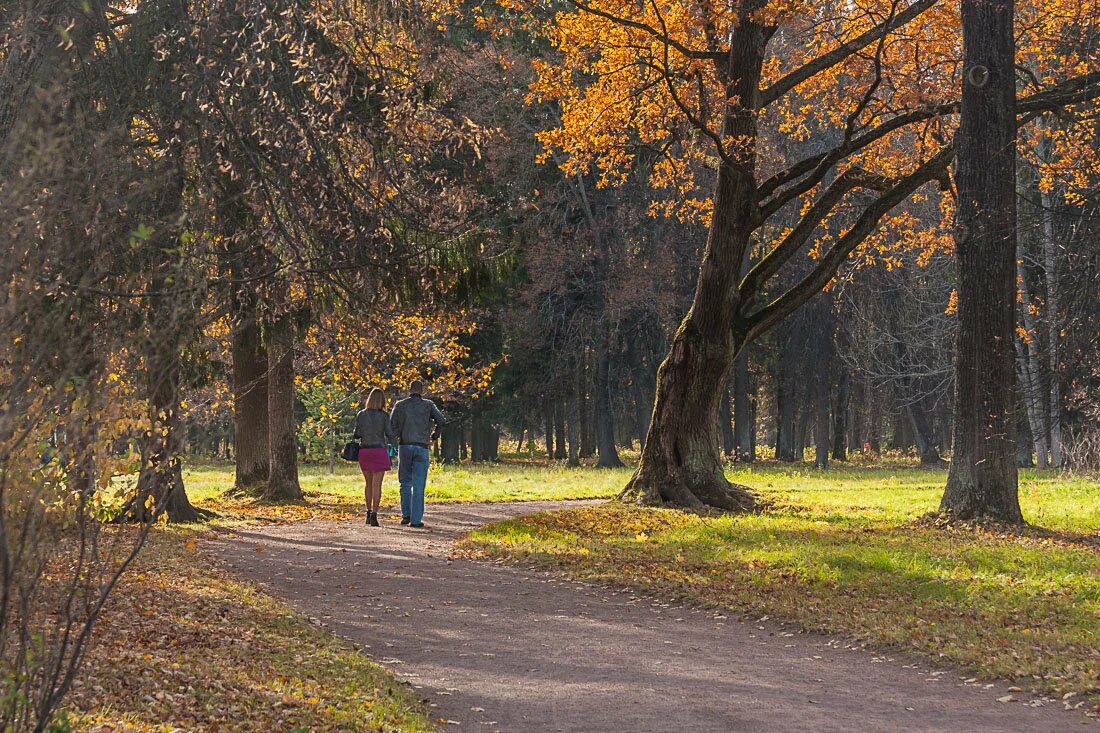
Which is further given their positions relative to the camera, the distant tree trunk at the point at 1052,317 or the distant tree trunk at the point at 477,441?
the distant tree trunk at the point at 477,441

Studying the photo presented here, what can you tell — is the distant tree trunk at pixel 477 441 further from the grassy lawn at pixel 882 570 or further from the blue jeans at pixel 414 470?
the blue jeans at pixel 414 470

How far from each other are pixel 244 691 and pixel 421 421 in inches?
429

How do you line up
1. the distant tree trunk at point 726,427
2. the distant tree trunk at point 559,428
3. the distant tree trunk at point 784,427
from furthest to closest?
the distant tree trunk at point 559,428
the distant tree trunk at point 784,427
the distant tree trunk at point 726,427

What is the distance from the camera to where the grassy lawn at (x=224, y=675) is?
6281 mm

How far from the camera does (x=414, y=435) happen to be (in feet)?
58.1

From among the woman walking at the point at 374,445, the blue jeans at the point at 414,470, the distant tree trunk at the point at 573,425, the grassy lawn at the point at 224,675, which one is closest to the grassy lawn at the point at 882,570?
the blue jeans at the point at 414,470

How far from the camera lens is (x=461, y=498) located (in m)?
24.8

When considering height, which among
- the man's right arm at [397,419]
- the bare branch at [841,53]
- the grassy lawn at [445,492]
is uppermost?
the bare branch at [841,53]

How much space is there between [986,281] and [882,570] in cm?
565

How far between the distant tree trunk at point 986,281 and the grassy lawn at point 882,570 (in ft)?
2.95

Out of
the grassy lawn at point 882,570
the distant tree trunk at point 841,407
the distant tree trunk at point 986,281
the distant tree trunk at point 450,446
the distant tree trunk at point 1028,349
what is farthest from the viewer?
the distant tree trunk at point 450,446

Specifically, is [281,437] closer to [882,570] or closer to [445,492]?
[445,492]

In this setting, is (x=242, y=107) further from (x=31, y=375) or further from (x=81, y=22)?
(x=31, y=375)

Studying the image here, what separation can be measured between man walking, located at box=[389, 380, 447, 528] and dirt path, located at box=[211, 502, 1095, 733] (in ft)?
13.9
